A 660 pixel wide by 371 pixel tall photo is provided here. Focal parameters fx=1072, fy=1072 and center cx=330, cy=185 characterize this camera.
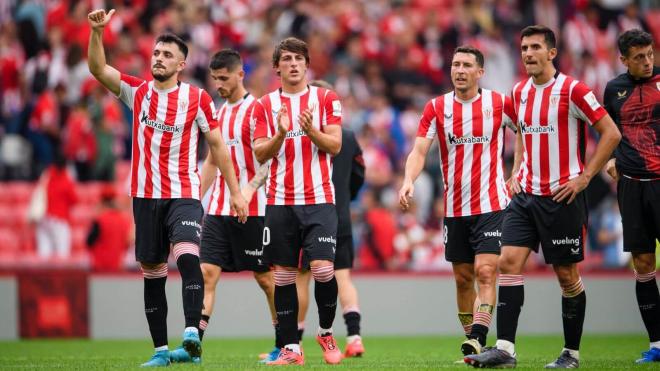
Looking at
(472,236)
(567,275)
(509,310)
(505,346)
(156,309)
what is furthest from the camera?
(472,236)

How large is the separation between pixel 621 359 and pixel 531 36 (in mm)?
2993

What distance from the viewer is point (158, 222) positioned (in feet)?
27.7

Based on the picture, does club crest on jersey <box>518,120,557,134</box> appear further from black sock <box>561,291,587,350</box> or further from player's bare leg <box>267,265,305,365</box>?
player's bare leg <box>267,265,305,365</box>

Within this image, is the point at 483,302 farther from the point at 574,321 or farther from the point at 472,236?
the point at 574,321

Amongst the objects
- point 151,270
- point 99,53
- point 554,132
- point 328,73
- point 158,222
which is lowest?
point 151,270

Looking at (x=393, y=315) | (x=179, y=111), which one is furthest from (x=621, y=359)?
(x=393, y=315)

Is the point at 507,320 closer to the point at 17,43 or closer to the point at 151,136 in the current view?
the point at 151,136

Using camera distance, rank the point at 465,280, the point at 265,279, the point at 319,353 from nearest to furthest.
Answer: the point at 465,280, the point at 265,279, the point at 319,353

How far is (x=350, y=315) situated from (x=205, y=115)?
115 inches

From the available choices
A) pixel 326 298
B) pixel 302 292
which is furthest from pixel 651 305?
pixel 302 292

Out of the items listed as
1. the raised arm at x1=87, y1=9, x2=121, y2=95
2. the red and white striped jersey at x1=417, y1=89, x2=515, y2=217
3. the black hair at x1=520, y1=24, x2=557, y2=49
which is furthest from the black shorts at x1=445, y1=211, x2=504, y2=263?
the raised arm at x1=87, y1=9, x2=121, y2=95

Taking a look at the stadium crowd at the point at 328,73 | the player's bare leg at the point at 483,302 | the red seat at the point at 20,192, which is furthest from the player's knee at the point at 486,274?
the red seat at the point at 20,192

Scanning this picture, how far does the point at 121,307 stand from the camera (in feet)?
46.9

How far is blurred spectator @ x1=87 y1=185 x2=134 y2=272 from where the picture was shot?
15.1 m
